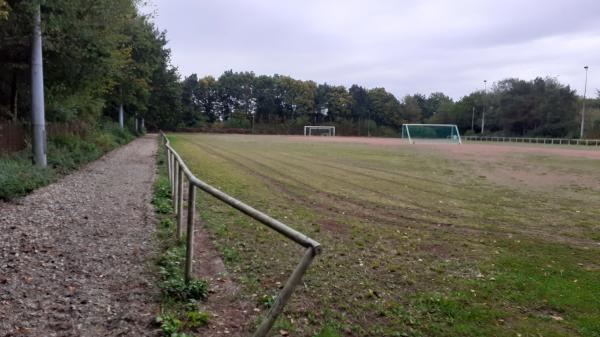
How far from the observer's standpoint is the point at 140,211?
337 inches

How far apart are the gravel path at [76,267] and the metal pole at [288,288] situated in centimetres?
119

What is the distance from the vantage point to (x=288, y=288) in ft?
9.39

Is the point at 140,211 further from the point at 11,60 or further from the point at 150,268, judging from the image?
the point at 11,60

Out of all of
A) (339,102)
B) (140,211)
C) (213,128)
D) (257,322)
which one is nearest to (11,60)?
(140,211)

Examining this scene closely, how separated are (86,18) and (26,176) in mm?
6579

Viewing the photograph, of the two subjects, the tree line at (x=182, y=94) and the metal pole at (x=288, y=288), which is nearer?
the metal pole at (x=288, y=288)

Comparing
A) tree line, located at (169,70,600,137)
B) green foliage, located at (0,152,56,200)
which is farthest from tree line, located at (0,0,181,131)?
tree line, located at (169,70,600,137)

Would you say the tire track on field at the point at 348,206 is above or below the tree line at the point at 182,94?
below

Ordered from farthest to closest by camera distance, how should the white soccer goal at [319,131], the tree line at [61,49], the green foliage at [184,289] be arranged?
the white soccer goal at [319,131], the tree line at [61,49], the green foliage at [184,289]

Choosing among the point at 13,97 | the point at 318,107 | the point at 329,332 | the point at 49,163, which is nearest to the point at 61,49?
the point at 49,163

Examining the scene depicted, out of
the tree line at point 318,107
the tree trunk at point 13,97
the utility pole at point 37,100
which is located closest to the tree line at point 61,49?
the tree trunk at point 13,97

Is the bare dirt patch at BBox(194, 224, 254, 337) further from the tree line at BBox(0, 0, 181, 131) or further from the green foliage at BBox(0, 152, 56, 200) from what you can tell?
the tree line at BBox(0, 0, 181, 131)

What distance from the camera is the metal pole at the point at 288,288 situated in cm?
269

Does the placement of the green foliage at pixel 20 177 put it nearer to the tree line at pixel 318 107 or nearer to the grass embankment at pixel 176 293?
the grass embankment at pixel 176 293
